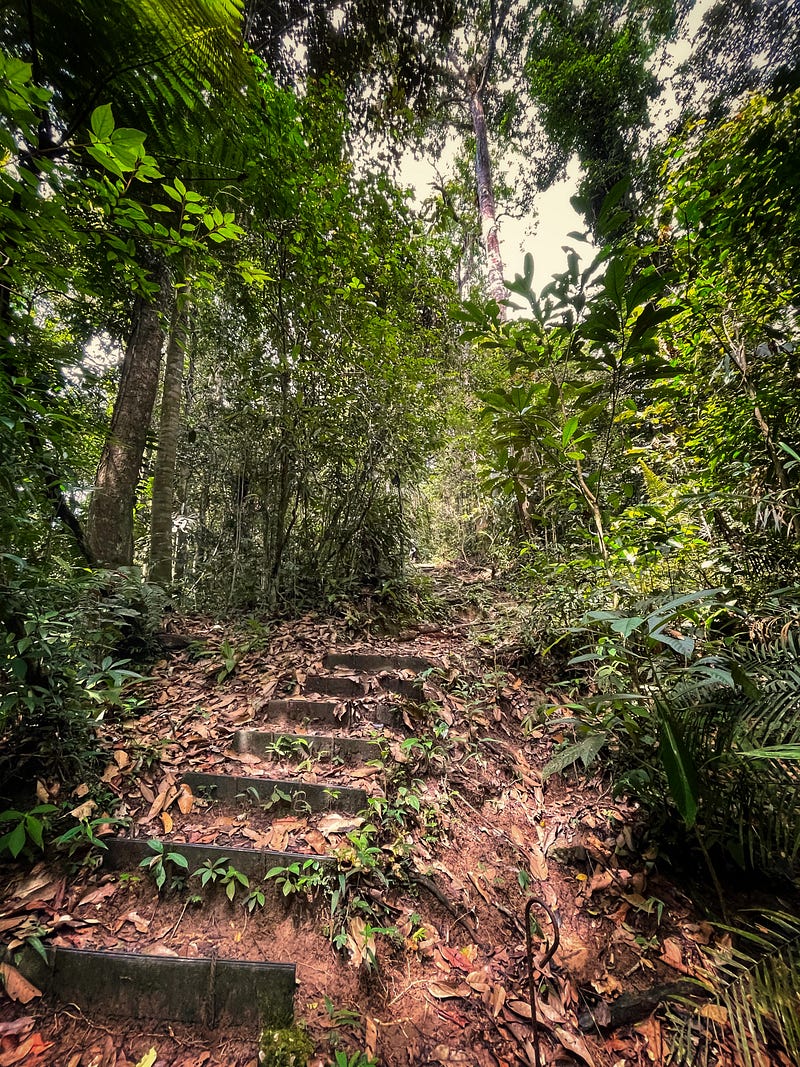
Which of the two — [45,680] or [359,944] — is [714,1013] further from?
[45,680]

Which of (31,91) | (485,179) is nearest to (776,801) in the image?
(31,91)

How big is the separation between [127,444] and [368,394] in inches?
93.7

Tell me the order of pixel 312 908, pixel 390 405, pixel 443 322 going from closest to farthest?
1. pixel 312 908
2. pixel 390 405
3. pixel 443 322

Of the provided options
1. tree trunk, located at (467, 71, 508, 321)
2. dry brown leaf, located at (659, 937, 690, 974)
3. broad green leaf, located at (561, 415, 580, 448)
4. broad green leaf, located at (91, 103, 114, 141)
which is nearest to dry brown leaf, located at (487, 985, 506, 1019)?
dry brown leaf, located at (659, 937, 690, 974)

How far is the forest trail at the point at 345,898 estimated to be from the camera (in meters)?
→ 1.47

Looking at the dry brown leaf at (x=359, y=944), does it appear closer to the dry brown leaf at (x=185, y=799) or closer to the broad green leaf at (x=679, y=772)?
the dry brown leaf at (x=185, y=799)

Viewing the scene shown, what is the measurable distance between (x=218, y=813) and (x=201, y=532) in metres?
3.18

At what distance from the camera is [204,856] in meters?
1.89

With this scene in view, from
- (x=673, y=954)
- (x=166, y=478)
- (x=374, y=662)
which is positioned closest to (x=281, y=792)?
(x=374, y=662)

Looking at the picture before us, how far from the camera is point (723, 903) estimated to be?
167 centimetres

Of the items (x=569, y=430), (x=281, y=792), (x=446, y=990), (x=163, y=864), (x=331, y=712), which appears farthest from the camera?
(x=331, y=712)

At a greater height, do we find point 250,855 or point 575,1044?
point 250,855

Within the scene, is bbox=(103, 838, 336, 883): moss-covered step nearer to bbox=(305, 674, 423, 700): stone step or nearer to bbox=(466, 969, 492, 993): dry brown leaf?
bbox=(466, 969, 492, 993): dry brown leaf

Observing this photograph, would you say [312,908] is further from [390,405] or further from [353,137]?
[353,137]
